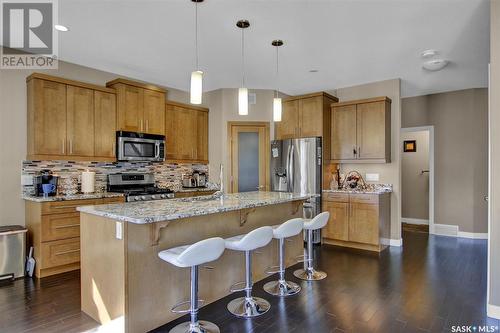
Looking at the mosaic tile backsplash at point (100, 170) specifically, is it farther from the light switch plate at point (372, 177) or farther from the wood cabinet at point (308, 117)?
the light switch plate at point (372, 177)

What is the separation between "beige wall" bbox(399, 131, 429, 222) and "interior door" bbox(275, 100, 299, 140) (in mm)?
2989

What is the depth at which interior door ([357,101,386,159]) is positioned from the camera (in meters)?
4.84

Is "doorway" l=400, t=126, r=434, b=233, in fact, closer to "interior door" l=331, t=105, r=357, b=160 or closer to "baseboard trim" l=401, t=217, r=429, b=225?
"baseboard trim" l=401, t=217, r=429, b=225

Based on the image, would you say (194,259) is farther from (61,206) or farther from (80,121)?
(80,121)

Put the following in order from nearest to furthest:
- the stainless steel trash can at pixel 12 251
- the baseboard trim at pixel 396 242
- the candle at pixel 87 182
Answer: the stainless steel trash can at pixel 12 251, the candle at pixel 87 182, the baseboard trim at pixel 396 242

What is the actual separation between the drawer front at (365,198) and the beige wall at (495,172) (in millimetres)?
2000

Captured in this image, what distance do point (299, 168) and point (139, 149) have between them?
2.68 meters

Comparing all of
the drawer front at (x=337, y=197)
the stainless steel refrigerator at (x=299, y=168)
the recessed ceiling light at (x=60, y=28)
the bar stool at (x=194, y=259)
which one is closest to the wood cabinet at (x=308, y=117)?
the stainless steel refrigerator at (x=299, y=168)

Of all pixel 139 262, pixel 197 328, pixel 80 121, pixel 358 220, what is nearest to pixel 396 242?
pixel 358 220

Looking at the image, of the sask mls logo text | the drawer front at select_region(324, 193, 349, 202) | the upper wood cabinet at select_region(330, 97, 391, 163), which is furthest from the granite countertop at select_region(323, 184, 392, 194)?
the sask mls logo text

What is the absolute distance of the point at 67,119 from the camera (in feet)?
13.0

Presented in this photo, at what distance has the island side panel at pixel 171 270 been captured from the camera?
222 cm

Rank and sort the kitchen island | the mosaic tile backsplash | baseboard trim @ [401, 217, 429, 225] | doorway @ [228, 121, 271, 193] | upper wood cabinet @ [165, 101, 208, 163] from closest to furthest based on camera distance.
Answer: the kitchen island < the mosaic tile backsplash < upper wood cabinet @ [165, 101, 208, 163] < doorway @ [228, 121, 271, 193] < baseboard trim @ [401, 217, 429, 225]

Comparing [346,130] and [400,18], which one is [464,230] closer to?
[346,130]
